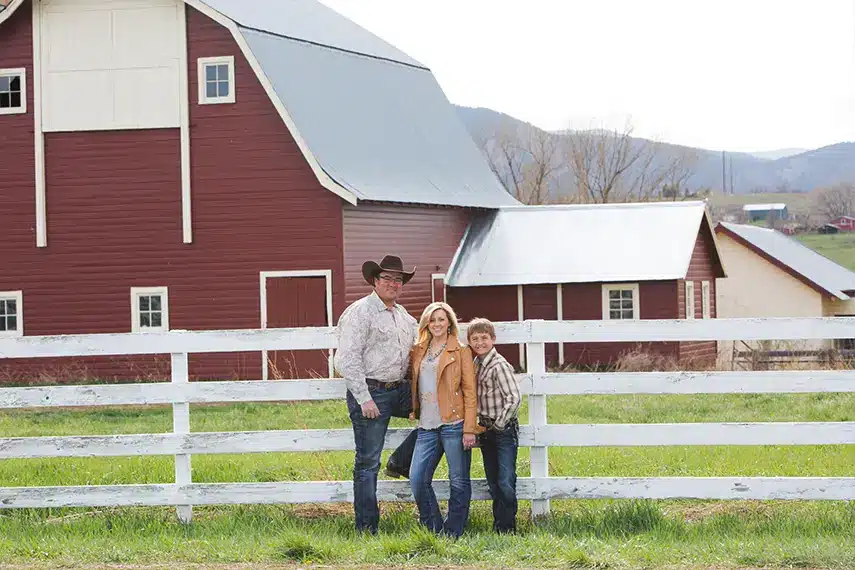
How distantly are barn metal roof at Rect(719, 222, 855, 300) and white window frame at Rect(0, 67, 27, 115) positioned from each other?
27.4 meters

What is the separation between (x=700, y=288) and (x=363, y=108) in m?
9.61

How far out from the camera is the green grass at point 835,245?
283ft

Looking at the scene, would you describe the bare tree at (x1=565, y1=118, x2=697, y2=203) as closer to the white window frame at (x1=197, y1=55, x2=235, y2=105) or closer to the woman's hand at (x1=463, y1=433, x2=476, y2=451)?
the white window frame at (x1=197, y1=55, x2=235, y2=105)

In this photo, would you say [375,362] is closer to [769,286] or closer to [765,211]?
[769,286]

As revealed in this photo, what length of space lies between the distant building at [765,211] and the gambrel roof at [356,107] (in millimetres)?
102585

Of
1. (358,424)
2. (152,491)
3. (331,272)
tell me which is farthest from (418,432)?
(331,272)

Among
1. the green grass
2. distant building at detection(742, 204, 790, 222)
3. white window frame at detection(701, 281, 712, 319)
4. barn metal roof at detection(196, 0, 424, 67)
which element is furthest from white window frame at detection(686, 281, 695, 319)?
distant building at detection(742, 204, 790, 222)

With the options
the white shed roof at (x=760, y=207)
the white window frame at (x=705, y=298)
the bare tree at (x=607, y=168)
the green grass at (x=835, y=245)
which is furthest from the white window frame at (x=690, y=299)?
the white shed roof at (x=760, y=207)

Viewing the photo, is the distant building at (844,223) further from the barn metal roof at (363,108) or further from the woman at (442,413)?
the woman at (442,413)

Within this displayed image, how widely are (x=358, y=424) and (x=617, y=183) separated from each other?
228ft

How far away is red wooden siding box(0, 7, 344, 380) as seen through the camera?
25328 mm

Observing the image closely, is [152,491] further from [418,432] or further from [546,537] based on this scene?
[546,537]

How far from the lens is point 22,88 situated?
84.6 feet

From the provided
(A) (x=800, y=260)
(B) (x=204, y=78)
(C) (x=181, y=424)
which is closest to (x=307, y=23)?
(B) (x=204, y=78)
